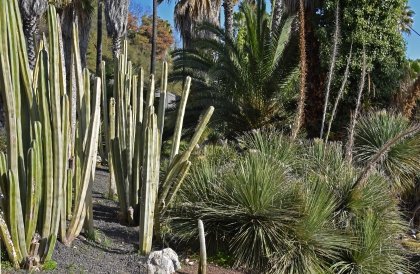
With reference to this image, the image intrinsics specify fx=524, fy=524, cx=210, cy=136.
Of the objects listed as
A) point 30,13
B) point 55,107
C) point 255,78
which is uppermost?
point 30,13

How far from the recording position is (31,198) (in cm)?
556

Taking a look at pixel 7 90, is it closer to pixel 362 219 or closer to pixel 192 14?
pixel 362 219

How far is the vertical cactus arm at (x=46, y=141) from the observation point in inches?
223

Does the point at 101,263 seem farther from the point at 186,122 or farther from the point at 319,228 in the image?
the point at 186,122

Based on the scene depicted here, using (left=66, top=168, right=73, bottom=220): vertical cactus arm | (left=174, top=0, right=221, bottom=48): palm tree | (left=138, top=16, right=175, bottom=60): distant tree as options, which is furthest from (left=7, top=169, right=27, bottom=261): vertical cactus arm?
(left=138, top=16, right=175, bottom=60): distant tree

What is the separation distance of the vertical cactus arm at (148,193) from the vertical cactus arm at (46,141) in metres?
1.37

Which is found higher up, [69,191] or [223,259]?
[69,191]

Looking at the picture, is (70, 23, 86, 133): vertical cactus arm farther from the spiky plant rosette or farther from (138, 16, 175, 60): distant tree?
(138, 16, 175, 60): distant tree

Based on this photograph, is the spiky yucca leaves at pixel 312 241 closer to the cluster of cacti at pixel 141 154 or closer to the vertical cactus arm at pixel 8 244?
the cluster of cacti at pixel 141 154

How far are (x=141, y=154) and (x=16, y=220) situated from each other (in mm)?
2591

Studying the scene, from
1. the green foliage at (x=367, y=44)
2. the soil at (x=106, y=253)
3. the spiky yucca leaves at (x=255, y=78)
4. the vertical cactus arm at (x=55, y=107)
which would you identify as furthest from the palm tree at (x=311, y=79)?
the vertical cactus arm at (x=55, y=107)

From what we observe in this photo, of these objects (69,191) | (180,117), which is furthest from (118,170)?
(69,191)

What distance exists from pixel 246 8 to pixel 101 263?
11.3m

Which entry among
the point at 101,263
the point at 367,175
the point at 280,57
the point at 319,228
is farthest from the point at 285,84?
the point at 101,263
